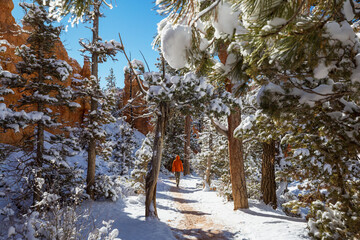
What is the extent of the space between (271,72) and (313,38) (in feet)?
2.22

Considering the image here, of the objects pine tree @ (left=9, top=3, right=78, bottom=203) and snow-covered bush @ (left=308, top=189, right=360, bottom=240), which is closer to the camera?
snow-covered bush @ (left=308, top=189, right=360, bottom=240)

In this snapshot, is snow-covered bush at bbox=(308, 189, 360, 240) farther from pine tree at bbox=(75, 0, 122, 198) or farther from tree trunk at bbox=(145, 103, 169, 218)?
pine tree at bbox=(75, 0, 122, 198)

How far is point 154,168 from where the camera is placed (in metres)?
6.78

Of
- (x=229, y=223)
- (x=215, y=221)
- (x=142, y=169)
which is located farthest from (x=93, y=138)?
(x=229, y=223)

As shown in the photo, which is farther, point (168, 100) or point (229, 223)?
point (168, 100)

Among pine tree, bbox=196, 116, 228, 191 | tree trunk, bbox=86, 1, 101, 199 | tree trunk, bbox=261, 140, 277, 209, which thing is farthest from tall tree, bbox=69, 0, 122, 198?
tree trunk, bbox=261, 140, 277, 209

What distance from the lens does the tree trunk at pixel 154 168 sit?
261 inches

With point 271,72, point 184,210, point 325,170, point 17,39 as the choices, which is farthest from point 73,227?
point 17,39

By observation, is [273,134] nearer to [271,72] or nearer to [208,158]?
[271,72]

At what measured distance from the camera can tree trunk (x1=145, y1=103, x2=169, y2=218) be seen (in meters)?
6.62

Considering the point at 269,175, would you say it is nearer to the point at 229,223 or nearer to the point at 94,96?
the point at 229,223

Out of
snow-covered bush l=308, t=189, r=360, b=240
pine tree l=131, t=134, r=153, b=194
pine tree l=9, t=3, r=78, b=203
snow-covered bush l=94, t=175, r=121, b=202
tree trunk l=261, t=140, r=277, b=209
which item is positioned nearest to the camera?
snow-covered bush l=308, t=189, r=360, b=240

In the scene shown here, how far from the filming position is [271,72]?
2.44 meters

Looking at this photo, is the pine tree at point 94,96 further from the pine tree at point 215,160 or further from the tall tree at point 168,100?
the pine tree at point 215,160
